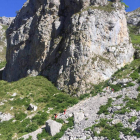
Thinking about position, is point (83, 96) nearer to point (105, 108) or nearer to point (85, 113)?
point (85, 113)

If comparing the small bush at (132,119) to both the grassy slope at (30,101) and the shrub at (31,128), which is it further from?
the shrub at (31,128)

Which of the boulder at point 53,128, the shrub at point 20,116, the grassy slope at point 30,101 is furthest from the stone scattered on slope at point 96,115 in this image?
the shrub at point 20,116

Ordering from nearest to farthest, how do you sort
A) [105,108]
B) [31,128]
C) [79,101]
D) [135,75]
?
[31,128] < [105,108] < [79,101] < [135,75]

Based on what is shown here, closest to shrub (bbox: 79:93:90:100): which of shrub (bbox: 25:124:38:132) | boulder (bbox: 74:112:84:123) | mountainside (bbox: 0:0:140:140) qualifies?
mountainside (bbox: 0:0:140:140)

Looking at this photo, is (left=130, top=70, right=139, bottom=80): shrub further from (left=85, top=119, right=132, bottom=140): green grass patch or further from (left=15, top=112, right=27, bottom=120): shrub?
(left=15, top=112, right=27, bottom=120): shrub

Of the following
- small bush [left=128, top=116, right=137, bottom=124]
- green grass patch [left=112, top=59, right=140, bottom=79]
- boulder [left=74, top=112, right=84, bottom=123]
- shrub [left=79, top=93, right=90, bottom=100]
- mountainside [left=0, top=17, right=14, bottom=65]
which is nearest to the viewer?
small bush [left=128, top=116, right=137, bottom=124]

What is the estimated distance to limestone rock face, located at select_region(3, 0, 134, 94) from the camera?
28.7 m

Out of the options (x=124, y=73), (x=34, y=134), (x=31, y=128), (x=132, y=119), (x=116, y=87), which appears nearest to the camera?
(x=132, y=119)

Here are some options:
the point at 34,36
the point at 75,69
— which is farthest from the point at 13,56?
the point at 75,69

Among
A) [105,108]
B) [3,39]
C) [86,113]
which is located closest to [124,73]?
[105,108]

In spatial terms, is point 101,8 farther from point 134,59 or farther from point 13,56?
point 13,56

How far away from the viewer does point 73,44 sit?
30578mm

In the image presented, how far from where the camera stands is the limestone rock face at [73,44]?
28734mm

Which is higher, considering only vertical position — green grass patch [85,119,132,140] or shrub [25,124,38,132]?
green grass patch [85,119,132,140]
